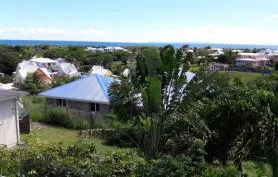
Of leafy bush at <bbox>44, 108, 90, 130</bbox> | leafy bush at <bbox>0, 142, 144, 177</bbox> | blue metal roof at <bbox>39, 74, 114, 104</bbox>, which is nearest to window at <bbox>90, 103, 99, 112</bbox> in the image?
blue metal roof at <bbox>39, 74, 114, 104</bbox>

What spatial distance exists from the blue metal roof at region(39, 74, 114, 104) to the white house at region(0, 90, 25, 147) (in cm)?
753

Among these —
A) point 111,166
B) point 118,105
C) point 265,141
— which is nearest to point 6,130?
point 118,105

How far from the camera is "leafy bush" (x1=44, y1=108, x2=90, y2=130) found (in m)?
24.2

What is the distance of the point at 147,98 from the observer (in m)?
13.1

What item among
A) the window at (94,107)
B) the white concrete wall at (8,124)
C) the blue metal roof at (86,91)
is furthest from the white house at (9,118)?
the window at (94,107)

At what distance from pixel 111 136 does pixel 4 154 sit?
986cm

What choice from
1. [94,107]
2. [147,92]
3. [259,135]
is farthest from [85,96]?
[259,135]

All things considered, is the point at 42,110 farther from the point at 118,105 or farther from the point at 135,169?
the point at 135,169

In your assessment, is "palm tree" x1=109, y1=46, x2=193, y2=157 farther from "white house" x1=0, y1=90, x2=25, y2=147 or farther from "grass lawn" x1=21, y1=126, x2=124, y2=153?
"white house" x1=0, y1=90, x2=25, y2=147

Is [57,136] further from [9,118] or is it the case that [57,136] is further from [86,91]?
[86,91]

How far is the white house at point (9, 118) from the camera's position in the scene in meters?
18.0

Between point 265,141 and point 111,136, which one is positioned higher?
point 265,141

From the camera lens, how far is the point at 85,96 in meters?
26.8

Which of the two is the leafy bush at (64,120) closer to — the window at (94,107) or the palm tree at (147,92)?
the window at (94,107)
